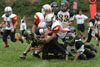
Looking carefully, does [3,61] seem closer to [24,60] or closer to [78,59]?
[24,60]

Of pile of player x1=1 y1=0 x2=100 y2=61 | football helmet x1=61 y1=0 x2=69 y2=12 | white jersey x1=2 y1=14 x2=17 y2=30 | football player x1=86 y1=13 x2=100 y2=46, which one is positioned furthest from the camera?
football player x1=86 y1=13 x2=100 y2=46

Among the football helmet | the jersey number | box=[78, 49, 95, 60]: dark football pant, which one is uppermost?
the football helmet

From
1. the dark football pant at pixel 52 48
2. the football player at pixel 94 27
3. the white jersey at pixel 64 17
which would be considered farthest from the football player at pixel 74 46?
the football player at pixel 94 27

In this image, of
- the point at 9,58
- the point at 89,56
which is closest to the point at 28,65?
the point at 9,58

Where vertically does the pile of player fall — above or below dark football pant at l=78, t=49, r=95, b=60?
above

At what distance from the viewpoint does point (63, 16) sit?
8.46m

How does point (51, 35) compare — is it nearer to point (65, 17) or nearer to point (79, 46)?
point (79, 46)

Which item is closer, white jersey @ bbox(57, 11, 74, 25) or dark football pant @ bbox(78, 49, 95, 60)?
dark football pant @ bbox(78, 49, 95, 60)

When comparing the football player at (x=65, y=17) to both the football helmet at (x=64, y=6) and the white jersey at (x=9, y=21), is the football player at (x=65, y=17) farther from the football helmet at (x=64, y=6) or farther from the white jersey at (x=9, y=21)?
the white jersey at (x=9, y=21)

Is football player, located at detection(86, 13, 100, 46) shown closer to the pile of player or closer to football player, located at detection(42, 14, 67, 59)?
the pile of player

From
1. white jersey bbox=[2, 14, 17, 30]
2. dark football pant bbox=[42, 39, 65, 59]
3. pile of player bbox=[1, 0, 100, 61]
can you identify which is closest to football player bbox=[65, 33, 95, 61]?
pile of player bbox=[1, 0, 100, 61]

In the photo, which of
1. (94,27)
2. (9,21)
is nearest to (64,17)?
(9,21)

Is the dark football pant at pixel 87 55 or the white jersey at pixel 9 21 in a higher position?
the white jersey at pixel 9 21

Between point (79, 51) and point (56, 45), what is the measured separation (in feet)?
2.34
